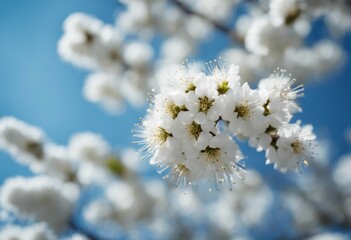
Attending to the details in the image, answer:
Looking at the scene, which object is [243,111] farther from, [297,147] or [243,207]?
[243,207]

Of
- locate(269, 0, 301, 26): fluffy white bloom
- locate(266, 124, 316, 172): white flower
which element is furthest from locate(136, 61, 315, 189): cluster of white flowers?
locate(269, 0, 301, 26): fluffy white bloom

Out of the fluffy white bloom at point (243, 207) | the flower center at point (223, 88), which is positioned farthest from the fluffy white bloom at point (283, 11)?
the fluffy white bloom at point (243, 207)

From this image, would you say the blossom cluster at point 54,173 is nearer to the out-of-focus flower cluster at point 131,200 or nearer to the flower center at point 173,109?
the out-of-focus flower cluster at point 131,200

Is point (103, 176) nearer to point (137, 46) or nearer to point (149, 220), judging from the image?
point (149, 220)

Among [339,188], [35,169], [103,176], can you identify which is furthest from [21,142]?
[339,188]

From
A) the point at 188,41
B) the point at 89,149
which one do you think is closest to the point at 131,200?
the point at 89,149

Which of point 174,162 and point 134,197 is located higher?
point 134,197
